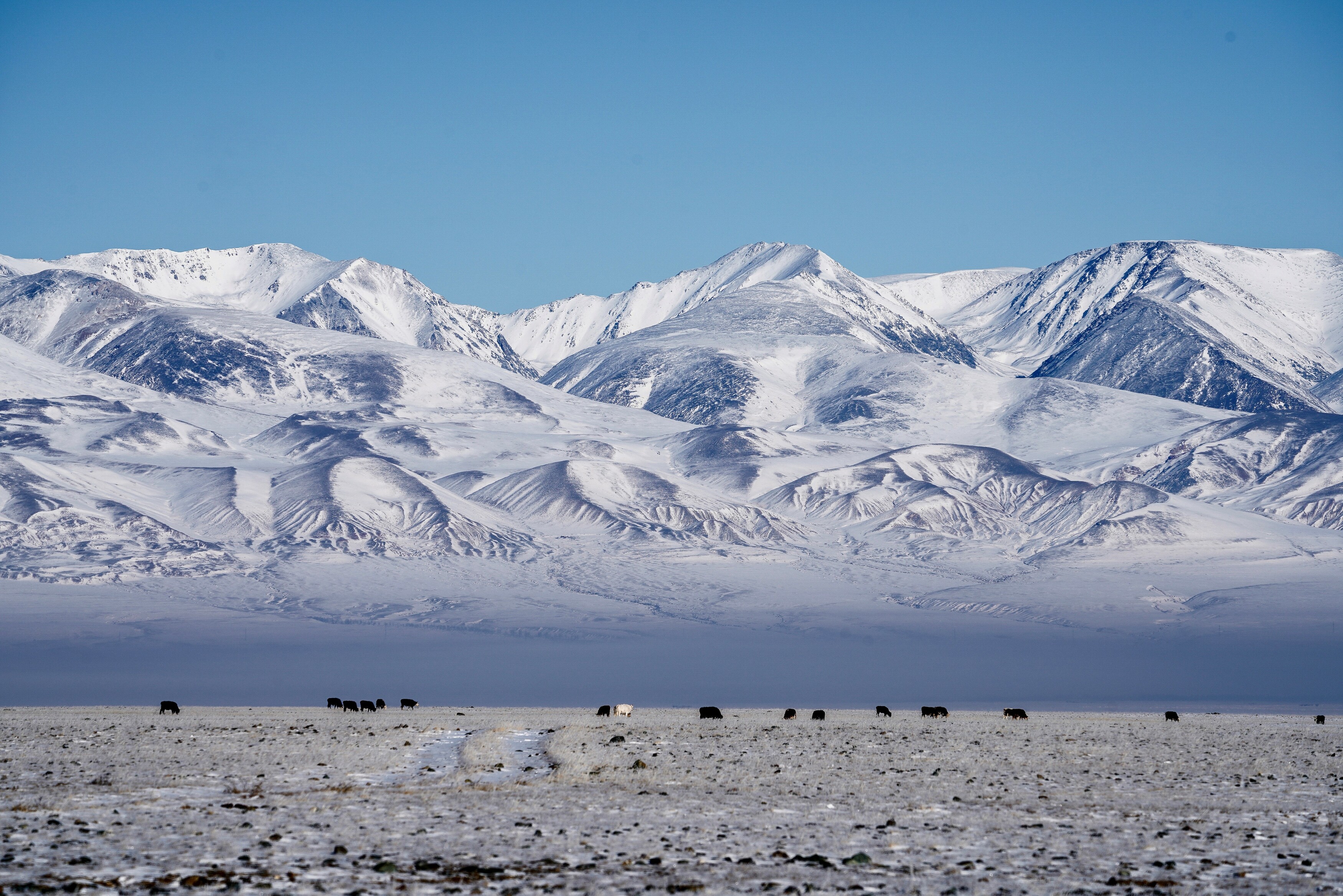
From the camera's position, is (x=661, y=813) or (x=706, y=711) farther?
(x=706, y=711)

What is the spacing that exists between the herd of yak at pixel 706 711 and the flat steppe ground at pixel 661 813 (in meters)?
24.3

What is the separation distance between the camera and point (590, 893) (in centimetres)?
2852

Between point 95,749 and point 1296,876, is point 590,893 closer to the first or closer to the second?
point 1296,876

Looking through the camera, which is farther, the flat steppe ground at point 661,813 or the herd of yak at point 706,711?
the herd of yak at point 706,711

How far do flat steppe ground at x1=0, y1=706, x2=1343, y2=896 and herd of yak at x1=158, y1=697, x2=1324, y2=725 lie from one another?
2434 centimetres

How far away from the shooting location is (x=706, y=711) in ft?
312

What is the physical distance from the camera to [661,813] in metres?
39.7

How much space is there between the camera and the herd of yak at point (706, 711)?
311ft

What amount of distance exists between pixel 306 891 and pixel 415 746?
35579 millimetres

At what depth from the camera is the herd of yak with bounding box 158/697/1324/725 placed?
9488 cm

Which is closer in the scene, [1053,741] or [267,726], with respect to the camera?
[1053,741]

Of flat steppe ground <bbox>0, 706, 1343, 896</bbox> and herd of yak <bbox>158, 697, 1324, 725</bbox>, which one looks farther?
herd of yak <bbox>158, 697, 1324, 725</bbox>

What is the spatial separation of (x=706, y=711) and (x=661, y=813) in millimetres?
56011

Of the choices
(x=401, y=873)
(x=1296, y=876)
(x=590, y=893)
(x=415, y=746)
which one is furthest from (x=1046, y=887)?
(x=415, y=746)
